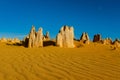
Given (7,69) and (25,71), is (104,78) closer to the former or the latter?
(25,71)

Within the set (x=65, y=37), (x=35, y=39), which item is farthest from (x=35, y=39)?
(x=65, y=37)

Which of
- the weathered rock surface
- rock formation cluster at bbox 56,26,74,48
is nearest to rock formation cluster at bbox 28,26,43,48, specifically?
the weathered rock surface

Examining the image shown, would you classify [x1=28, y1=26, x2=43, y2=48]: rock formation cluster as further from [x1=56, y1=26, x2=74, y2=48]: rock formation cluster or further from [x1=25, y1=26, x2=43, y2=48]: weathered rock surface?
[x1=56, y1=26, x2=74, y2=48]: rock formation cluster

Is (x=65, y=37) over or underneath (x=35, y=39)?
over

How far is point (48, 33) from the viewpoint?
3394cm

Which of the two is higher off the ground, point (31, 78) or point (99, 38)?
point (99, 38)

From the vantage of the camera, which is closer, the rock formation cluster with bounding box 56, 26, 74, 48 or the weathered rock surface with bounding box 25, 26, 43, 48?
the rock formation cluster with bounding box 56, 26, 74, 48

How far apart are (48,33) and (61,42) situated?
14627 millimetres

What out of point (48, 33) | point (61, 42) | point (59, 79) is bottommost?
point (59, 79)

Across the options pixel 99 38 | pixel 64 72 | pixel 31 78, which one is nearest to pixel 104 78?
pixel 64 72

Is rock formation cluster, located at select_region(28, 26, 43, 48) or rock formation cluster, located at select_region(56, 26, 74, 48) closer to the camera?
rock formation cluster, located at select_region(56, 26, 74, 48)

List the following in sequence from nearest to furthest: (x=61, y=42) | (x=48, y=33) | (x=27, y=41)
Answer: (x=61, y=42), (x=27, y=41), (x=48, y=33)

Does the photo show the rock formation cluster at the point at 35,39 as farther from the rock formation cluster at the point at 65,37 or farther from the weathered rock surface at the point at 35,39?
the rock formation cluster at the point at 65,37

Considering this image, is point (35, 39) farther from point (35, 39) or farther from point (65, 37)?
point (65, 37)
